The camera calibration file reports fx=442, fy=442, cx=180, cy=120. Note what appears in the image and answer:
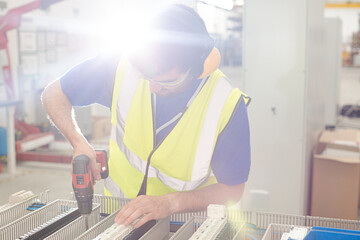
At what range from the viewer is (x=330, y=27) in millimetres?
6523

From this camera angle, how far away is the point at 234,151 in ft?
5.90

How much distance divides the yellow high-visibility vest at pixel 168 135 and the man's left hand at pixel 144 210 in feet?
1.30

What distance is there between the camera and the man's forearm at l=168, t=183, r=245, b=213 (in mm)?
1525

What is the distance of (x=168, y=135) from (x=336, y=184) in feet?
8.34

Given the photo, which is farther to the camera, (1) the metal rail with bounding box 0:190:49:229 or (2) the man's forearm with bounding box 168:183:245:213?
(2) the man's forearm with bounding box 168:183:245:213

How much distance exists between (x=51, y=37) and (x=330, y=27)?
460cm

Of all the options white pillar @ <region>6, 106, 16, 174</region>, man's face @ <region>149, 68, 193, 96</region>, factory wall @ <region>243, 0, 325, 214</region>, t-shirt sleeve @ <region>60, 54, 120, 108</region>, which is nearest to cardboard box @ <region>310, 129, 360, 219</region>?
factory wall @ <region>243, 0, 325, 214</region>

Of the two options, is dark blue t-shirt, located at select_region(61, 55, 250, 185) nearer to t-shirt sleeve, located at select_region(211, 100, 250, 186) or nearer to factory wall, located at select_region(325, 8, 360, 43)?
t-shirt sleeve, located at select_region(211, 100, 250, 186)

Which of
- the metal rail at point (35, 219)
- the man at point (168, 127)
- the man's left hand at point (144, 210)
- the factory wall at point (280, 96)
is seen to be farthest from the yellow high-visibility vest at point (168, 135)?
the factory wall at point (280, 96)

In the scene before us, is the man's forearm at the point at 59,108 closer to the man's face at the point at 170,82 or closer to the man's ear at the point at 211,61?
the man's face at the point at 170,82

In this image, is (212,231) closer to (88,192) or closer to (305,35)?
(88,192)

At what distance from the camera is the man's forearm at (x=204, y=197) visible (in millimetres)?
1525

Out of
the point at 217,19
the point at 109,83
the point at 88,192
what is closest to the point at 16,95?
the point at 109,83

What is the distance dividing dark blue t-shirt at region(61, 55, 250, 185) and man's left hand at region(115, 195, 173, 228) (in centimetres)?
44
